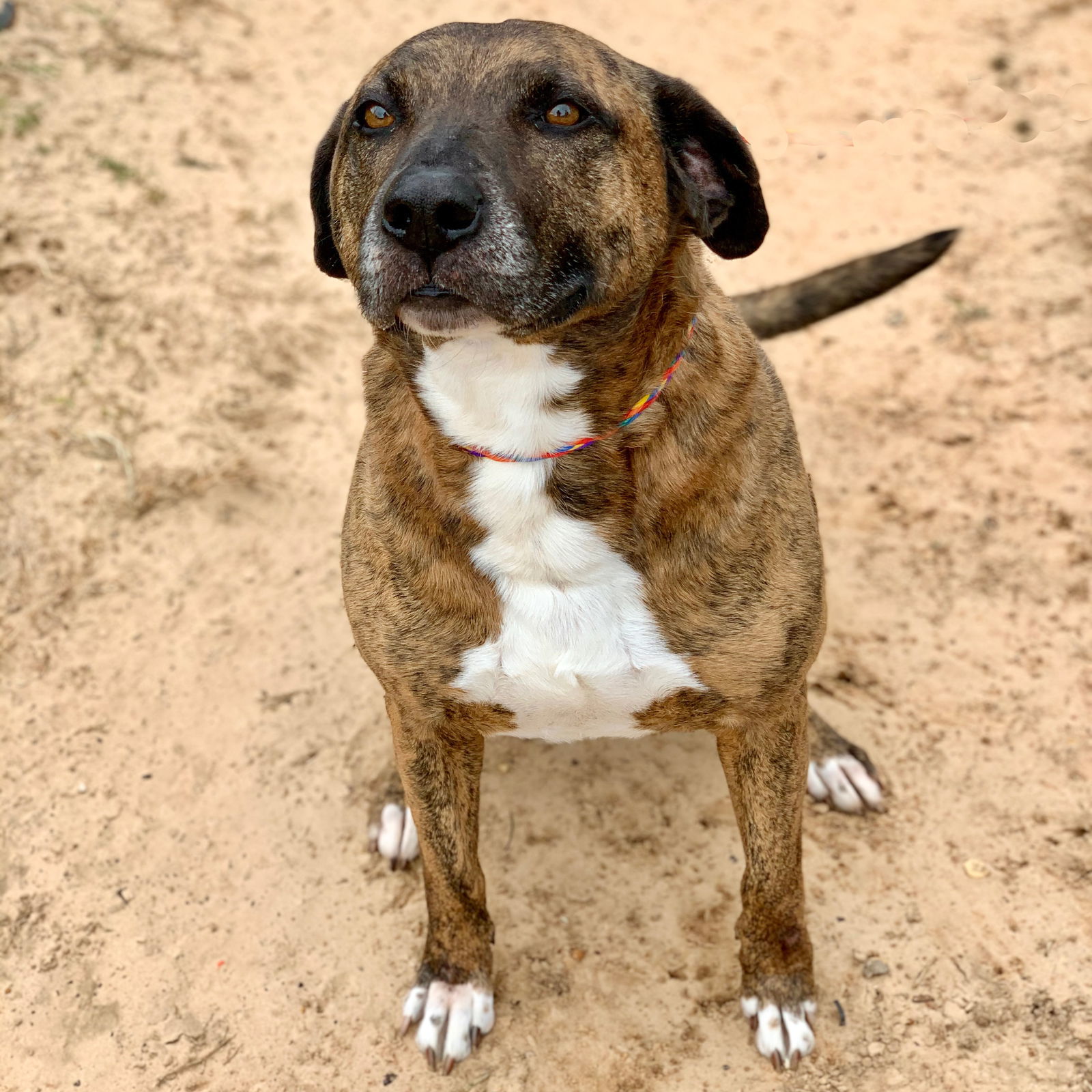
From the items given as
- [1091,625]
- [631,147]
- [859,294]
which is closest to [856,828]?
[1091,625]

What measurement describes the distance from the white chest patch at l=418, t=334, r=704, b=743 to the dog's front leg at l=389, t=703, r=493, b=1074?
0.98ft

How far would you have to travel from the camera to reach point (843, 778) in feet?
11.0

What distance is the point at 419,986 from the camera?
117 inches

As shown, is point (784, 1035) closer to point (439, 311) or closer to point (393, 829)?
point (393, 829)

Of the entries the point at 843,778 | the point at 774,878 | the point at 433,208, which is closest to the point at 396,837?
the point at 774,878

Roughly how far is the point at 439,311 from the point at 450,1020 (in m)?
1.75

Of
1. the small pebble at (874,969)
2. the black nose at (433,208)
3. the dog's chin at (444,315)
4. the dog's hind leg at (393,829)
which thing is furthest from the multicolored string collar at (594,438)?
the small pebble at (874,969)

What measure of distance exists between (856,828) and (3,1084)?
7.71 feet

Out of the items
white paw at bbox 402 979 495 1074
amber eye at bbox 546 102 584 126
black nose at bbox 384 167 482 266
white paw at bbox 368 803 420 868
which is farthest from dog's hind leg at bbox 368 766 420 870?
amber eye at bbox 546 102 584 126

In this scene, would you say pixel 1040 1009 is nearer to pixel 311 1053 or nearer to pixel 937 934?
pixel 937 934

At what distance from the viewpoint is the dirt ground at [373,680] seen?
2.96 m


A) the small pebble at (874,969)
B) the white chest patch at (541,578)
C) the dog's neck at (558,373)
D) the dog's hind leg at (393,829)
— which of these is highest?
the dog's neck at (558,373)

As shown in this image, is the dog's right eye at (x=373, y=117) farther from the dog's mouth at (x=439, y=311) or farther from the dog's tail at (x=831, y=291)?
the dog's tail at (x=831, y=291)

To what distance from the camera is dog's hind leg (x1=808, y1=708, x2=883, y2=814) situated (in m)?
3.34
